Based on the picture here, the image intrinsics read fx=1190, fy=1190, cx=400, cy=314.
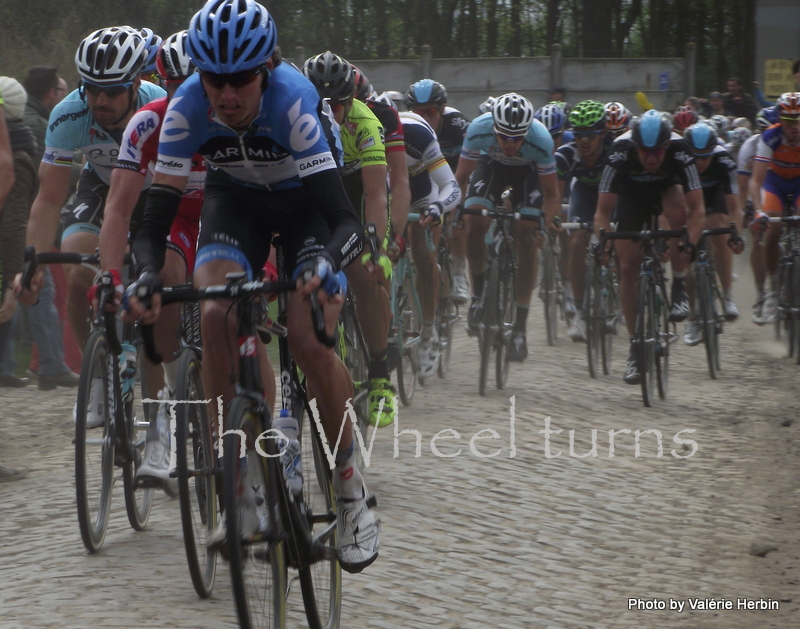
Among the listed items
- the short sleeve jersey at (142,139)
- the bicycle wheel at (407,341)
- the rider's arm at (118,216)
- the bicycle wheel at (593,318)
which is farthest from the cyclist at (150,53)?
the bicycle wheel at (593,318)

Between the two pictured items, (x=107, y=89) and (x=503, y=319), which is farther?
(x=503, y=319)

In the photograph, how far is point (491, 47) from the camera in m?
51.8

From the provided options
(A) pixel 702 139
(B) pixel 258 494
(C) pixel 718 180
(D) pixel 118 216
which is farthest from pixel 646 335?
(B) pixel 258 494

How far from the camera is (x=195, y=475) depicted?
15.4 feet

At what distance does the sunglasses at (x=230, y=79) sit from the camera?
4035 mm

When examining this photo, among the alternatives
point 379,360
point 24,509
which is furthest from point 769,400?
point 24,509

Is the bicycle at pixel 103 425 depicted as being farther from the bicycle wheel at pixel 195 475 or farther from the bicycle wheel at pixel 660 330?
the bicycle wheel at pixel 660 330

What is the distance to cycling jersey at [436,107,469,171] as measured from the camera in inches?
483

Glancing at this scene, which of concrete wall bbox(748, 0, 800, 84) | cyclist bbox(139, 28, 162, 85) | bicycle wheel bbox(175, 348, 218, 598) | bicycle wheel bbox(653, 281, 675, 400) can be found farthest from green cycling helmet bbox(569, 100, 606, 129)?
concrete wall bbox(748, 0, 800, 84)

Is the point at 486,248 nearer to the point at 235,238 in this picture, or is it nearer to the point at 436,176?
the point at 436,176

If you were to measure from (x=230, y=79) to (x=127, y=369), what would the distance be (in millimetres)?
1803

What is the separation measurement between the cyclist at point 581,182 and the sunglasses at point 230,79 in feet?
25.4

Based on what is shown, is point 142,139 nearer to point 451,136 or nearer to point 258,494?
point 258,494

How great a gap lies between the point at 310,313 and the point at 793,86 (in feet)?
80.4
